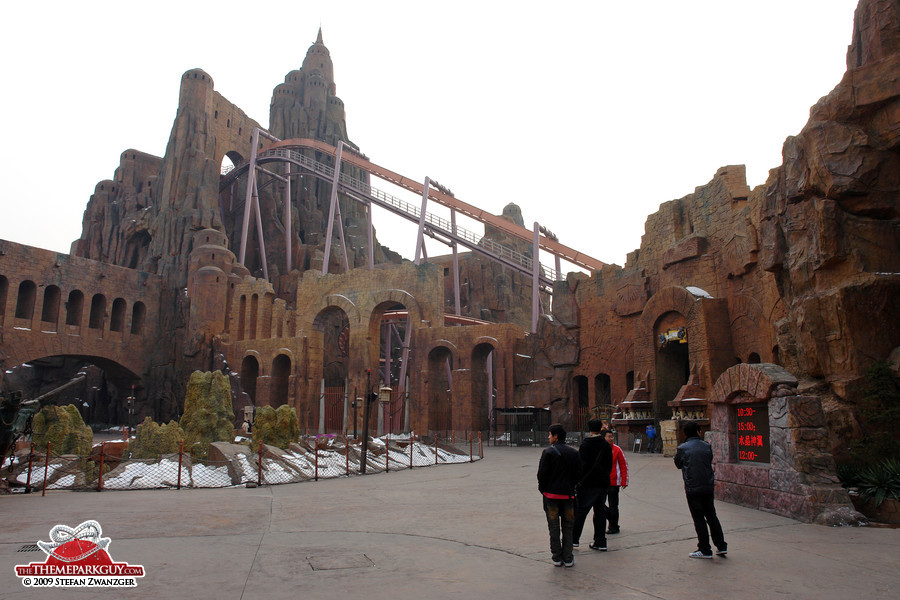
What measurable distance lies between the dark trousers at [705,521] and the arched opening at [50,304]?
40.7 meters

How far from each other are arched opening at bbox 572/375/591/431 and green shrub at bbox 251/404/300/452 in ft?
37.6

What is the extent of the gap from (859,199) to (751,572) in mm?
8567

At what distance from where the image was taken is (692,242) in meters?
21.0

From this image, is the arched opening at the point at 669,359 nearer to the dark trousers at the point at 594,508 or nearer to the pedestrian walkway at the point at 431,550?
the pedestrian walkway at the point at 431,550

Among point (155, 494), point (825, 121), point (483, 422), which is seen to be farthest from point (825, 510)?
point (483, 422)

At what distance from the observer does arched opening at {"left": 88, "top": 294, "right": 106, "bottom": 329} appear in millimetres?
39812

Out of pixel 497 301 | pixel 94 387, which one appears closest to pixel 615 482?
pixel 94 387

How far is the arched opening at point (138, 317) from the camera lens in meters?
41.9

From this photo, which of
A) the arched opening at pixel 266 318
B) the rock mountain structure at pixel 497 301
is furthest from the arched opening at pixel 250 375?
the arched opening at pixel 266 318

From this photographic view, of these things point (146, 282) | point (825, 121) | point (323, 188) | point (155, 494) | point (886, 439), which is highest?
point (323, 188)

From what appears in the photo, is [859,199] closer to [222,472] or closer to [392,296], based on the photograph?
[222,472]

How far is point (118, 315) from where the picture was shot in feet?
136

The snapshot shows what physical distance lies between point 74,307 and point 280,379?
1430 centimetres

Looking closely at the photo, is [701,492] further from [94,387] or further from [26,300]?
[94,387]
